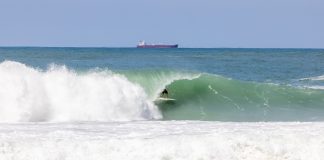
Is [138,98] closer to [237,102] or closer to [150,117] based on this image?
[150,117]

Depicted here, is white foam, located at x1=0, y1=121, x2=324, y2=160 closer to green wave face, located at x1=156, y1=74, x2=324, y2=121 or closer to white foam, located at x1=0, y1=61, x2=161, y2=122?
white foam, located at x1=0, y1=61, x2=161, y2=122

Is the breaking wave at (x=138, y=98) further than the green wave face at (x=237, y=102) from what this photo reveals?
No

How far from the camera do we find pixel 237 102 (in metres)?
20.5

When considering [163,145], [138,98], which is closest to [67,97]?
[138,98]

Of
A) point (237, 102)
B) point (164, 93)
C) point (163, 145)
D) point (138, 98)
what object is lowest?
point (163, 145)

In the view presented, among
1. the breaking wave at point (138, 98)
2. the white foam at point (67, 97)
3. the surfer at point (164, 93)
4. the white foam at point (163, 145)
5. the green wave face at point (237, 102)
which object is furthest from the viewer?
the surfer at point (164, 93)

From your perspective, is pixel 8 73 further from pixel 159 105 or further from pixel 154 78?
pixel 154 78

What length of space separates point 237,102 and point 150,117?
4.99m

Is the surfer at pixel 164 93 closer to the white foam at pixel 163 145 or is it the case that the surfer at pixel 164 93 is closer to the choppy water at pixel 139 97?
the choppy water at pixel 139 97

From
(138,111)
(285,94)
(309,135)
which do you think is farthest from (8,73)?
(285,94)

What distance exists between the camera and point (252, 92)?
2244 cm

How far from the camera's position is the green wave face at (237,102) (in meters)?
17.5

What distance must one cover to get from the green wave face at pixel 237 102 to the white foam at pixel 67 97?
99 cm

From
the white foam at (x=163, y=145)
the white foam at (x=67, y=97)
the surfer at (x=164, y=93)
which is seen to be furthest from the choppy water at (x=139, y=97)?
the white foam at (x=163, y=145)
